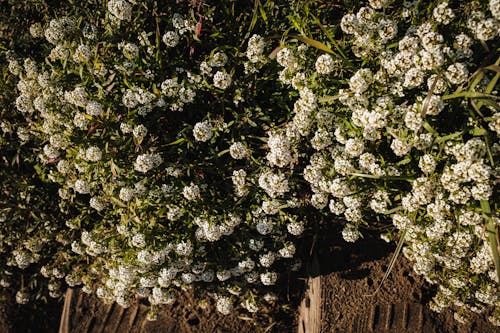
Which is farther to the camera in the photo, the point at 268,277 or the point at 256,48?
the point at 268,277

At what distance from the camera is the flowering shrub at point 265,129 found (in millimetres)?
2543

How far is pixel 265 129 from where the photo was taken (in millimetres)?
3275

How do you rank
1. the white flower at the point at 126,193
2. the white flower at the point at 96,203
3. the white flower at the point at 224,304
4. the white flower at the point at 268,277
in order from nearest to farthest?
the white flower at the point at 126,193 → the white flower at the point at 96,203 → the white flower at the point at 268,277 → the white flower at the point at 224,304

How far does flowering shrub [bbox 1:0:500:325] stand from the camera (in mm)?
2543

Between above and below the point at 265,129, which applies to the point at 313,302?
below

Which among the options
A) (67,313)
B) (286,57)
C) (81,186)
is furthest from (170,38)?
(67,313)

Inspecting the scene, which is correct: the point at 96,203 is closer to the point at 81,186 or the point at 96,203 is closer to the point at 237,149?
the point at 81,186

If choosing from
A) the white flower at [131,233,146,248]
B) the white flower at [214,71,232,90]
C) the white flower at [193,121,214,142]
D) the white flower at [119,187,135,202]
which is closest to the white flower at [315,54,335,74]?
the white flower at [214,71,232,90]

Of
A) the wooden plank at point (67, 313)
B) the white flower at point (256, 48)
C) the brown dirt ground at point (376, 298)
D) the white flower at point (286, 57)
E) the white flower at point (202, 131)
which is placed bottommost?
the wooden plank at point (67, 313)

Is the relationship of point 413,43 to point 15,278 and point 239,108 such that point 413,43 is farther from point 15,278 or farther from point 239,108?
point 15,278

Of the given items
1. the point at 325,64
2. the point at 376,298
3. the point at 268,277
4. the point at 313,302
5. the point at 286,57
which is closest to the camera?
the point at 325,64

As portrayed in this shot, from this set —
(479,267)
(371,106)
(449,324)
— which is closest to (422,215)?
(479,267)

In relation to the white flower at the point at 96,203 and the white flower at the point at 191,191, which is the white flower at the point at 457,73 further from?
the white flower at the point at 96,203

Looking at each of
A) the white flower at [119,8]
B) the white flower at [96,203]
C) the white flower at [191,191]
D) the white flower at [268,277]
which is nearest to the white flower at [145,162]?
the white flower at [191,191]
